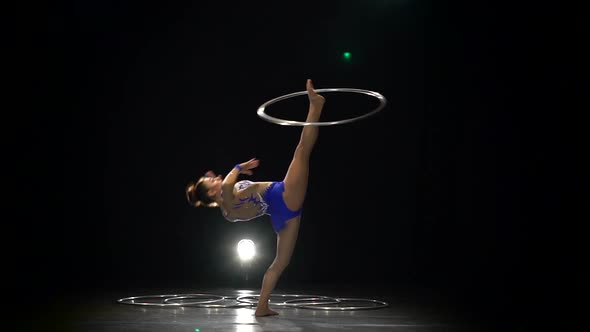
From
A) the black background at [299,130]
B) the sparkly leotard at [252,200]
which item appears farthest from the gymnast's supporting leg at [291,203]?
the black background at [299,130]

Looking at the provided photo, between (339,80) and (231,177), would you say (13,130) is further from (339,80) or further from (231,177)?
(231,177)

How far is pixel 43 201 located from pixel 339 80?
11.9 ft

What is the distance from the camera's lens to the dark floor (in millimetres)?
4016

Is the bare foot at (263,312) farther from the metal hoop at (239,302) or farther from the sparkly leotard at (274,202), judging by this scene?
the sparkly leotard at (274,202)

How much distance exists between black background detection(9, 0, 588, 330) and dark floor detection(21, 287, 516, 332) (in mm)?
2279

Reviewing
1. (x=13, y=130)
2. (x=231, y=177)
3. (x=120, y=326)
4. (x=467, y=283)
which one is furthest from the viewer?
(x=13, y=130)

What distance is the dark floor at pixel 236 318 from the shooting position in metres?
4.02

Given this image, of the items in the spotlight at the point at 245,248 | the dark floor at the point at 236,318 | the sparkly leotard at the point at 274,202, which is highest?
the sparkly leotard at the point at 274,202

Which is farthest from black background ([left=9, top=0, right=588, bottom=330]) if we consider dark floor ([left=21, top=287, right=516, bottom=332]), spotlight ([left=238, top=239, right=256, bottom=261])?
dark floor ([left=21, top=287, right=516, bottom=332])

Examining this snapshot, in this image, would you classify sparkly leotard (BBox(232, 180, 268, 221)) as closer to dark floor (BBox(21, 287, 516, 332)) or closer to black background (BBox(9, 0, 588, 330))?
dark floor (BBox(21, 287, 516, 332))

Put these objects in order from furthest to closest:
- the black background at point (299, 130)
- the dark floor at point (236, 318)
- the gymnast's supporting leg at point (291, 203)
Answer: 1. the black background at point (299, 130)
2. the gymnast's supporting leg at point (291, 203)
3. the dark floor at point (236, 318)

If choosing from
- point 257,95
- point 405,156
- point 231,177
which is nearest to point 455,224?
point 405,156

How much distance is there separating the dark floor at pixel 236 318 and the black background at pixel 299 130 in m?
2.28

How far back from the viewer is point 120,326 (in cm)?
403
